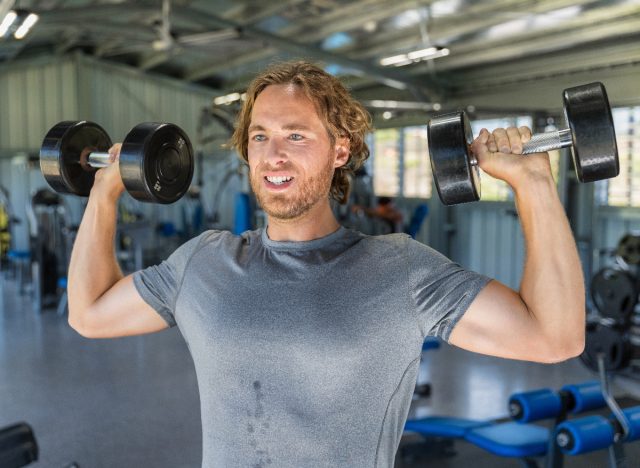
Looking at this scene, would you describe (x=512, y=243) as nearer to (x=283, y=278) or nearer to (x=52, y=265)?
(x=52, y=265)

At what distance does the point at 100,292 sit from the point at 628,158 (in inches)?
204

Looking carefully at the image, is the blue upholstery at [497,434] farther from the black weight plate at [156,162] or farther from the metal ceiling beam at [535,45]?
the metal ceiling beam at [535,45]

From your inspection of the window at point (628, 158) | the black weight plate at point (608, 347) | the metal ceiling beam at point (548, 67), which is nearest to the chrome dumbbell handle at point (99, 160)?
the black weight plate at point (608, 347)

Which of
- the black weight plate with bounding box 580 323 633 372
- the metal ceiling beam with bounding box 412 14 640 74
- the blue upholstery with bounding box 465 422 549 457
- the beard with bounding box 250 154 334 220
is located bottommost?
the blue upholstery with bounding box 465 422 549 457

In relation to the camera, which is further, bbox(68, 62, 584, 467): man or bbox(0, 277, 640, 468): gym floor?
bbox(0, 277, 640, 468): gym floor

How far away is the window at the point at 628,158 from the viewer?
523cm

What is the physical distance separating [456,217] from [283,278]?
21.3 feet

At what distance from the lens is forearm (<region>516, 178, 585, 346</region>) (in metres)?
0.90

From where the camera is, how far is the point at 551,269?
2.98ft

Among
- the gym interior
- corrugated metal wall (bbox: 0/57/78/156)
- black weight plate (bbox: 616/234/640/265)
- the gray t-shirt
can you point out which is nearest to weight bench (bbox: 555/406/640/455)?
the gym interior

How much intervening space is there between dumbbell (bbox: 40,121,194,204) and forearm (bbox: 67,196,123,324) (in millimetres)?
79

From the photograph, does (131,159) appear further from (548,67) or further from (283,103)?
(548,67)

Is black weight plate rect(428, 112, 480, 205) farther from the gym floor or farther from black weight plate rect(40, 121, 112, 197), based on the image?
the gym floor

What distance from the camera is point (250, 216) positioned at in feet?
13.8
